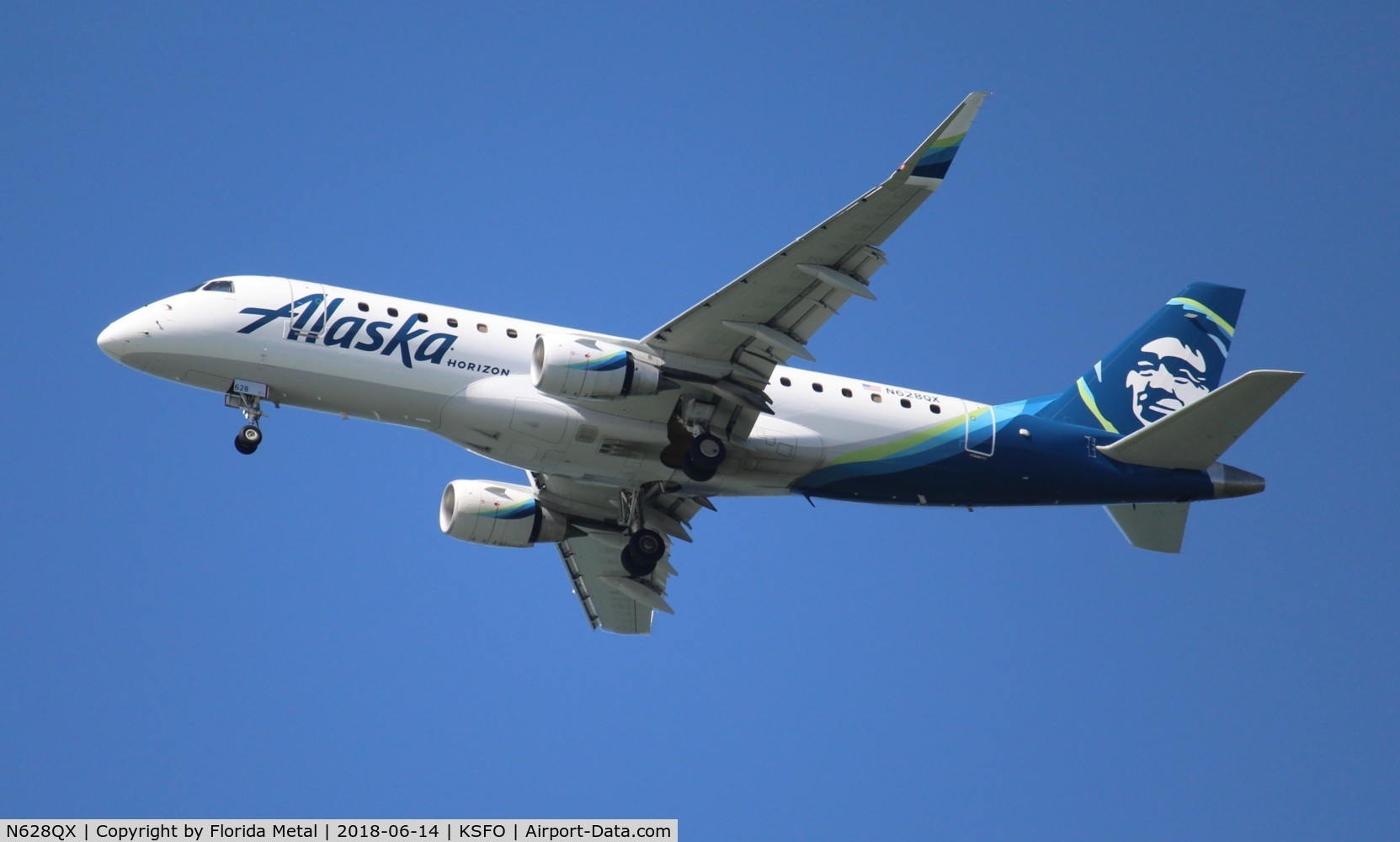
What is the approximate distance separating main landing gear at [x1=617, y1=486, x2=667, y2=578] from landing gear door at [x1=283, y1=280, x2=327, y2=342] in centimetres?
870

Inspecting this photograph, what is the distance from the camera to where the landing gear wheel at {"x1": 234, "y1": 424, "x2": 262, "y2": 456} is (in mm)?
33250

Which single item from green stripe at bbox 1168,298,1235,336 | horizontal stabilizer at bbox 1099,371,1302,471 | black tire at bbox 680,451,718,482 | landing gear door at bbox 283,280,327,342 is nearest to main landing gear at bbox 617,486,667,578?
black tire at bbox 680,451,718,482

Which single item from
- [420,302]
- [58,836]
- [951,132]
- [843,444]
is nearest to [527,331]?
[420,302]

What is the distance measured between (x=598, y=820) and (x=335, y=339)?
11910 millimetres

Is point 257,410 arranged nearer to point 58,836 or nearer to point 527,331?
point 527,331

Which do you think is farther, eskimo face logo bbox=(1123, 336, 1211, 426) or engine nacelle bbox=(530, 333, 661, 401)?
eskimo face logo bbox=(1123, 336, 1211, 426)

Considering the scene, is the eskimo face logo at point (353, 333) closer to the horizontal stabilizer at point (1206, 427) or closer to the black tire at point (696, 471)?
the black tire at point (696, 471)

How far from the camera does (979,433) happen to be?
35281 millimetres

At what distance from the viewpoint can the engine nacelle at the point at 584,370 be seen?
31594 mm

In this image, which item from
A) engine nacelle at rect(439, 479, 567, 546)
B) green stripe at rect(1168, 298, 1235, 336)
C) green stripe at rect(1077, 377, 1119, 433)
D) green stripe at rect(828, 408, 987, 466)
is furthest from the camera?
green stripe at rect(1168, 298, 1235, 336)

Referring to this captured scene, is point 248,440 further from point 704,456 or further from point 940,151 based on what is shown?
point 940,151

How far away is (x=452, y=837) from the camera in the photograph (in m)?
30.5

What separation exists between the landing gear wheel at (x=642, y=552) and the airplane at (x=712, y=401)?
5 cm

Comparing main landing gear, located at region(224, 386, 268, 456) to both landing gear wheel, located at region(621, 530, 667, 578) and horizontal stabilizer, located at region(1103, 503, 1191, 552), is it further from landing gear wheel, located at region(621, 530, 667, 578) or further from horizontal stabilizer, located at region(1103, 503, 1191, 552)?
horizontal stabilizer, located at region(1103, 503, 1191, 552)
